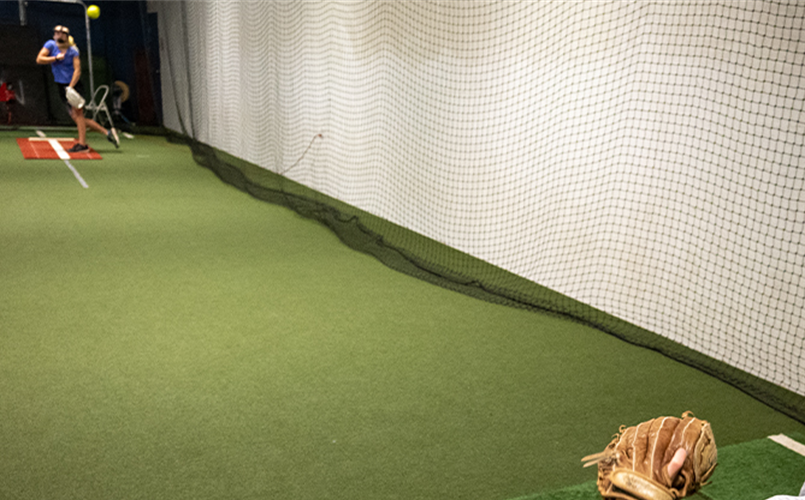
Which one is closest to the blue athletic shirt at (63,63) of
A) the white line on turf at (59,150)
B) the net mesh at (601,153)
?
the white line on turf at (59,150)

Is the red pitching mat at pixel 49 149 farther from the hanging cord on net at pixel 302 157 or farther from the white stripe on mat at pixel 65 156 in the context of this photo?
the hanging cord on net at pixel 302 157

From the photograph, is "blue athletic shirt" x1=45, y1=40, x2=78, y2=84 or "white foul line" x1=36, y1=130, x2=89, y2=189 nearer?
"white foul line" x1=36, y1=130, x2=89, y2=189

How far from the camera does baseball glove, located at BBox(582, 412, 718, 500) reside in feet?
4.63

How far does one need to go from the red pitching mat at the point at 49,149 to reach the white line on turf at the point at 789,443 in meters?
7.92

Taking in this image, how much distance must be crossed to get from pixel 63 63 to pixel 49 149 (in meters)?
1.40

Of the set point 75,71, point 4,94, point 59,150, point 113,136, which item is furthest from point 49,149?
point 4,94

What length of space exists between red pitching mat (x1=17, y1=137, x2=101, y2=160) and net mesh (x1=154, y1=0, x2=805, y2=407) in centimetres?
388

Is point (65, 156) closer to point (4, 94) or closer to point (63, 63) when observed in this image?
point (63, 63)

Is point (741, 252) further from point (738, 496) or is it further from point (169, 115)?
point (169, 115)

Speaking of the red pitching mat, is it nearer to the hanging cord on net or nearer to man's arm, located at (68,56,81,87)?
man's arm, located at (68,56,81,87)

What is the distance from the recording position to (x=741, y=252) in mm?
2887

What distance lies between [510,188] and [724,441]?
2.23 metres

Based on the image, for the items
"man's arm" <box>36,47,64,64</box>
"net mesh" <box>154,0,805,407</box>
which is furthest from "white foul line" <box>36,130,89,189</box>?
"net mesh" <box>154,0,805,407</box>

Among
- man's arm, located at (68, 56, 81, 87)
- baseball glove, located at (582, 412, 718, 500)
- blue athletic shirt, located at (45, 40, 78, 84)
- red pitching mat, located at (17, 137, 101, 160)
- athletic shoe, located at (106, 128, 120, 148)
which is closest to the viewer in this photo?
baseball glove, located at (582, 412, 718, 500)
